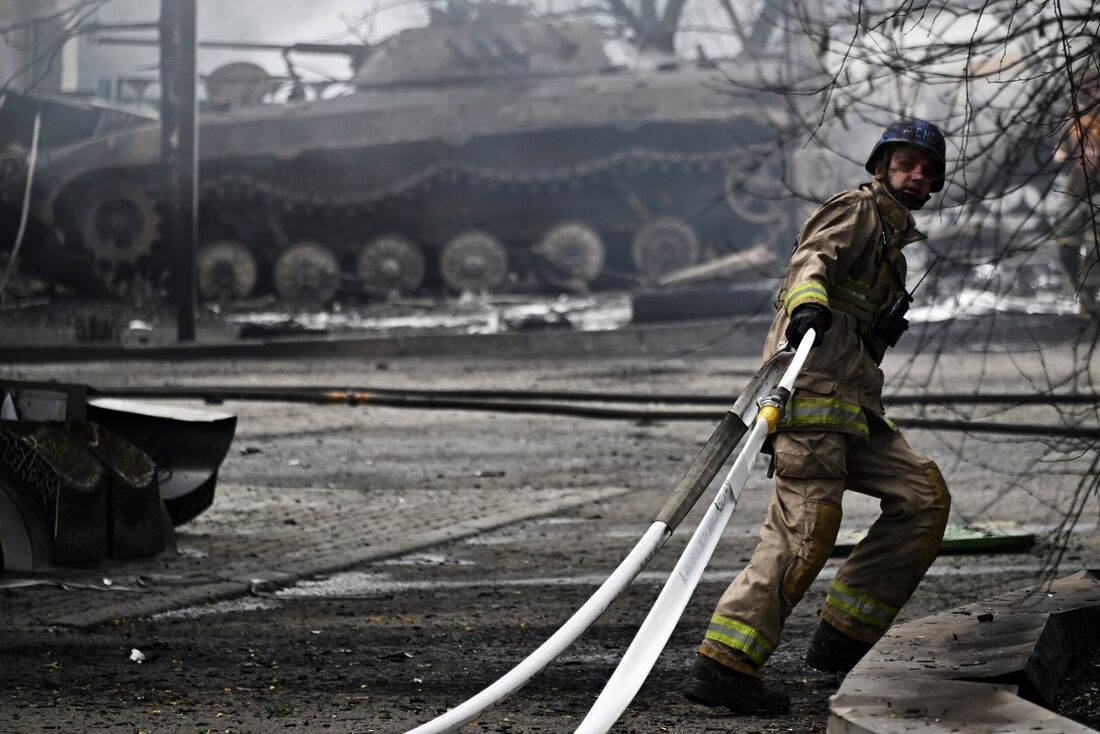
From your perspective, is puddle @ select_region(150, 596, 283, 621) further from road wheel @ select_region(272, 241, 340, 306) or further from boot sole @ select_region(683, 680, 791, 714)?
road wheel @ select_region(272, 241, 340, 306)

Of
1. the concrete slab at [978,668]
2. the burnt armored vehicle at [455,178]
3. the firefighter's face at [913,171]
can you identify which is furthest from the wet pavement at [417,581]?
the burnt armored vehicle at [455,178]

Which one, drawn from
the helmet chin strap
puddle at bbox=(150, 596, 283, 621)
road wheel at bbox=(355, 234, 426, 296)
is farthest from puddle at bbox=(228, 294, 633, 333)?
the helmet chin strap

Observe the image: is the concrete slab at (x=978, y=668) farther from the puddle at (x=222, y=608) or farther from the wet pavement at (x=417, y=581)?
the puddle at (x=222, y=608)

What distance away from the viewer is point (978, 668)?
12.6 ft

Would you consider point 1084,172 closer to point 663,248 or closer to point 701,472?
point 701,472

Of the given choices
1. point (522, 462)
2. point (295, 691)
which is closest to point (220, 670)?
point (295, 691)

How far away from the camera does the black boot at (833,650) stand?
4504mm

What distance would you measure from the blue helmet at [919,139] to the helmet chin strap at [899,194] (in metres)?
0.02

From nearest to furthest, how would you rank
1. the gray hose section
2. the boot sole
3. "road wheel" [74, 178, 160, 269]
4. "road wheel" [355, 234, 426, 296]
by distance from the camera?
1. the gray hose section
2. the boot sole
3. "road wheel" [74, 178, 160, 269]
4. "road wheel" [355, 234, 426, 296]

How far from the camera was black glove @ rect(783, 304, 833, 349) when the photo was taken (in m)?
4.15

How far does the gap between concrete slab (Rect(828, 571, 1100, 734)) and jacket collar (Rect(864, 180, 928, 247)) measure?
1.06 metres

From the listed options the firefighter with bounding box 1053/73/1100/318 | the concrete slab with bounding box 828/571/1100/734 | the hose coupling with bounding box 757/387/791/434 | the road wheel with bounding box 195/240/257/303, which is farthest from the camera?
the road wheel with bounding box 195/240/257/303

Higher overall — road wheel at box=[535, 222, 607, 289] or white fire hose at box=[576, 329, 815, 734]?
road wheel at box=[535, 222, 607, 289]

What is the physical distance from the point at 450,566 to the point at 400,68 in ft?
74.8
